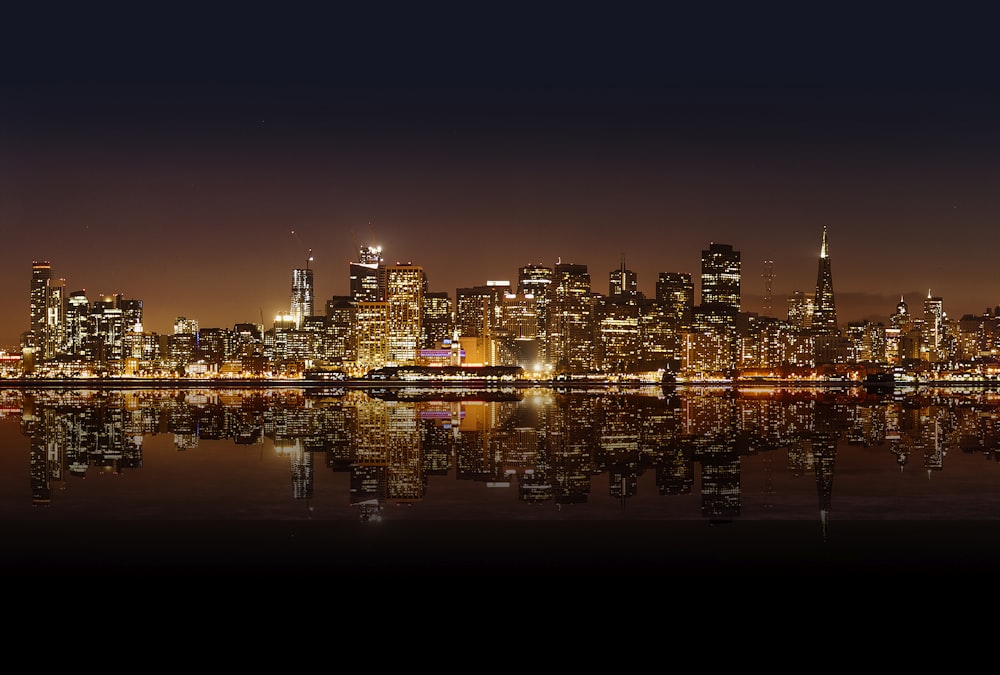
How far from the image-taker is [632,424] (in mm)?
65000

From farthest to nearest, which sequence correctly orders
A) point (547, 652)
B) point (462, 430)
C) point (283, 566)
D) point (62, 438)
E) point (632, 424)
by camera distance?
point (632, 424) < point (462, 430) < point (62, 438) < point (283, 566) < point (547, 652)

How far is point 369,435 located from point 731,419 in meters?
Result: 31.1

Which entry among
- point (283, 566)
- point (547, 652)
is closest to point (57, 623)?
point (283, 566)

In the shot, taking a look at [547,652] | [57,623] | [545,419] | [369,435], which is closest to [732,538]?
→ [547,652]

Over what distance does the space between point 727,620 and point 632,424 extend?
170ft

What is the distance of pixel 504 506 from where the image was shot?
24422 mm

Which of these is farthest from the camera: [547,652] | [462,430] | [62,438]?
[462,430]

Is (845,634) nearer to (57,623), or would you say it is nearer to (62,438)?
(57,623)

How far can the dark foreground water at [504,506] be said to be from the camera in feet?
55.4

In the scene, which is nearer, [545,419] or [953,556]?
[953,556]

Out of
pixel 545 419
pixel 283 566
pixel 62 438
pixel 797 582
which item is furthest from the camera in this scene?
pixel 545 419

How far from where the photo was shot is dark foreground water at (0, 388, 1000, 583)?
55.4 ft

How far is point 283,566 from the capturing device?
16547mm

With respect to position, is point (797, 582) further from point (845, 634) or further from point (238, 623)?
point (238, 623)
